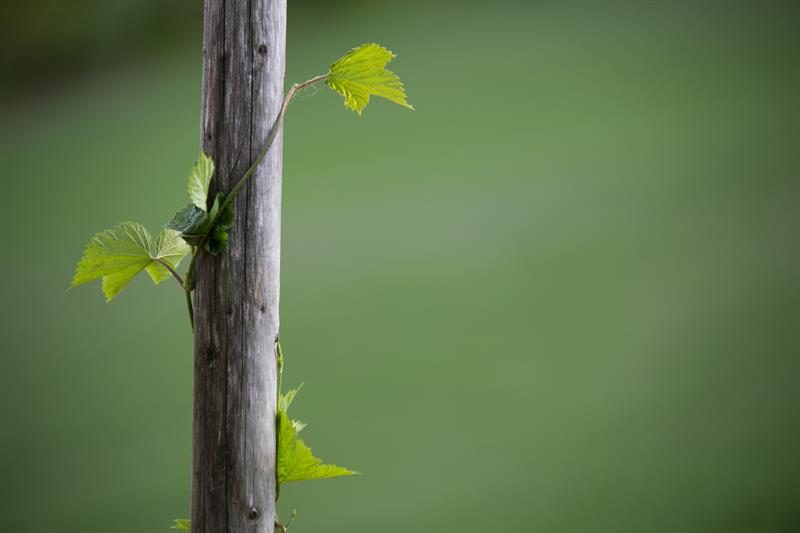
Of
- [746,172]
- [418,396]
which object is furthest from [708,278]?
[418,396]

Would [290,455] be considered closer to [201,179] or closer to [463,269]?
[201,179]

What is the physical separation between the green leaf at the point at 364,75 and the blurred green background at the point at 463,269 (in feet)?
6.45

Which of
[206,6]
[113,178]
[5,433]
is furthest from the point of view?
[113,178]

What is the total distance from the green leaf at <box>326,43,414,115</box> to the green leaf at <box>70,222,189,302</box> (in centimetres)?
32

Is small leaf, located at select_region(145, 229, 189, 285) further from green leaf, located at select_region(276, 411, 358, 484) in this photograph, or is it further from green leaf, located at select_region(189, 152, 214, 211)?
green leaf, located at select_region(276, 411, 358, 484)

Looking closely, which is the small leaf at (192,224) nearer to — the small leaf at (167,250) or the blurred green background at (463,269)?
the small leaf at (167,250)

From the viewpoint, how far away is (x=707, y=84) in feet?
9.98

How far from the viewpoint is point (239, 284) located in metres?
1.01

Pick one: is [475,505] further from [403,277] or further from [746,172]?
[746,172]

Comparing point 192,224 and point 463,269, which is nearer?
point 192,224

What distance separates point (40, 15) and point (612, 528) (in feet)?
10.1

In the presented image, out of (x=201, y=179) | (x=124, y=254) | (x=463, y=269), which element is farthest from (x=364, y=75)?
(x=463, y=269)

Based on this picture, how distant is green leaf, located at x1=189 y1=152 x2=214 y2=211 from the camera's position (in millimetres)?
977

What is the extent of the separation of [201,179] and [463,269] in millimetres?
2144
